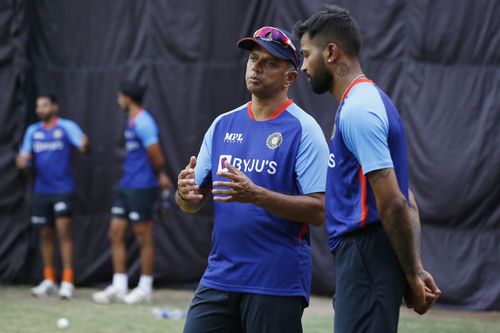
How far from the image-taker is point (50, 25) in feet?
39.0

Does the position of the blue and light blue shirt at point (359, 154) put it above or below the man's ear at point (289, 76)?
below

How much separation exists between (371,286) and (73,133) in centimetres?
745

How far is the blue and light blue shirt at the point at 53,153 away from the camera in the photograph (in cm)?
1089

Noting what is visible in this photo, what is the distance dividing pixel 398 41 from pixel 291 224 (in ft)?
18.4

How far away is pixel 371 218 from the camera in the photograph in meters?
3.98

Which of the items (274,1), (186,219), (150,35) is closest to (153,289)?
(186,219)

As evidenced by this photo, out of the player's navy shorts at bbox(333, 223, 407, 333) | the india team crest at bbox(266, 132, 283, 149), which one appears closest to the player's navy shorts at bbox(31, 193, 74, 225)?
the india team crest at bbox(266, 132, 283, 149)

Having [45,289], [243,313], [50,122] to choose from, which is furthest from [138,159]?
[243,313]

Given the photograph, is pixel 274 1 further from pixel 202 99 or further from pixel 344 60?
pixel 344 60

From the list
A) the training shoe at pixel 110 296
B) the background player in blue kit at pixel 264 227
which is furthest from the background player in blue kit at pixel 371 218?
the training shoe at pixel 110 296

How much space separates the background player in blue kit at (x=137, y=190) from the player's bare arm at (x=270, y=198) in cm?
579

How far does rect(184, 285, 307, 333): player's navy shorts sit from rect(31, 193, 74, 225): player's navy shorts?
21.3 ft

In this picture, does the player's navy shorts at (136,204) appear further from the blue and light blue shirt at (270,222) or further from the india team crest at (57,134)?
the blue and light blue shirt at (270,222)

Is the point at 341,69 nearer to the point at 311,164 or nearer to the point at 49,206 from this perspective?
the point at 311,164
